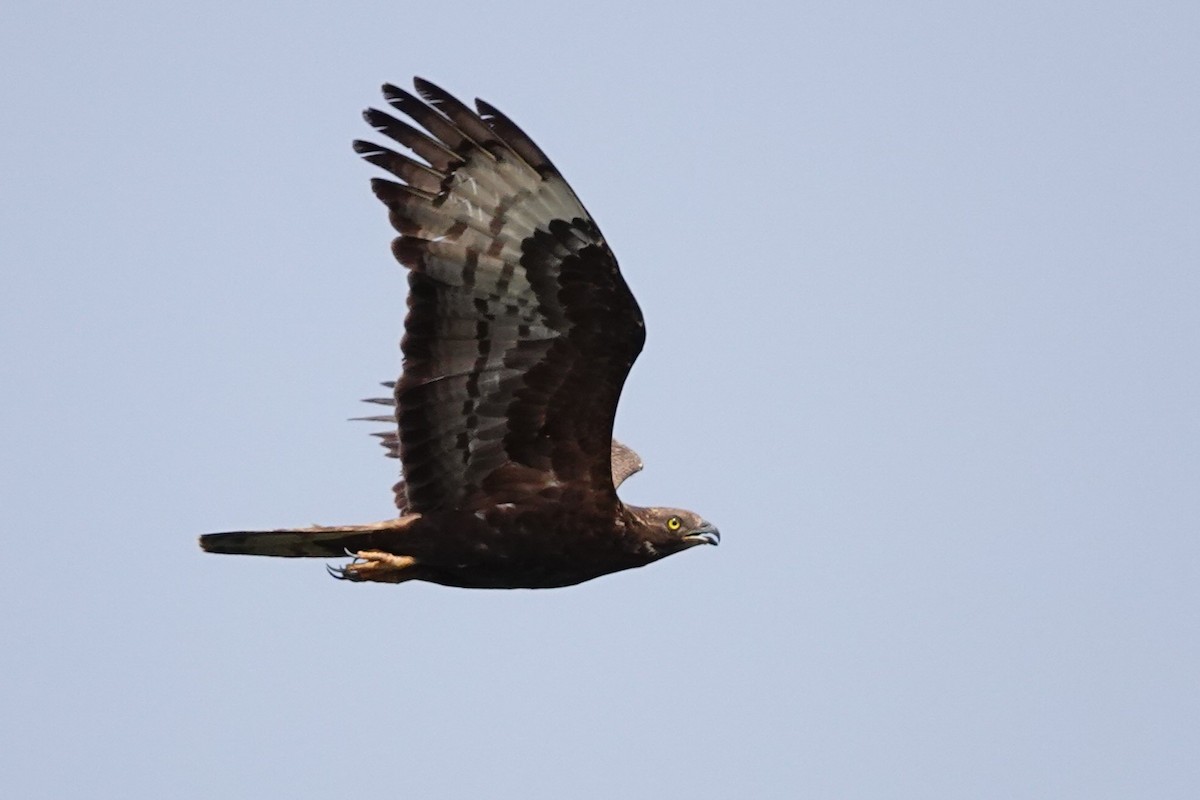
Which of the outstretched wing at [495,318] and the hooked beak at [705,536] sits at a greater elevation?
the outstretched wing at [495,318]

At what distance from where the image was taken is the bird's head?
14336 mm

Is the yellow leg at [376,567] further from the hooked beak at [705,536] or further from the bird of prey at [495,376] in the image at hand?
the hooked beak at [705,536]

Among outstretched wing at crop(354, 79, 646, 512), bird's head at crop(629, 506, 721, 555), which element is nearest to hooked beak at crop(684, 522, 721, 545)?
bird's head at crop(629, 506, 721, 555)

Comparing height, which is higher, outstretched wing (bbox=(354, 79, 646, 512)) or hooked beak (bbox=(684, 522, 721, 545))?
outstretched wing (bbox=(354, 79, 646, 512))

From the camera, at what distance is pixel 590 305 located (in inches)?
522

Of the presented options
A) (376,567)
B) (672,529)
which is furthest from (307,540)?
(672,529)

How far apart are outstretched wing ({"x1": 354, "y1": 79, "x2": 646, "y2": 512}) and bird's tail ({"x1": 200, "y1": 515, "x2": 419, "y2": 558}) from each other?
33 cm

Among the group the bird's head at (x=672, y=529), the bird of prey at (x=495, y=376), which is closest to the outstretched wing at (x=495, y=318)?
the bird of prey at (x=495, y=376)

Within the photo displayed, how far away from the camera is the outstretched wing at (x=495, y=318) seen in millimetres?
13000

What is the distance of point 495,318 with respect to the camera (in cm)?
1335

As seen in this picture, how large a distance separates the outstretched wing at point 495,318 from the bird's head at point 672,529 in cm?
53

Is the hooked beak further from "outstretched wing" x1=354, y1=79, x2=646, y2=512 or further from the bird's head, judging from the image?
"outstretched wing" x1=354, y1=79, x2=646, y2=512

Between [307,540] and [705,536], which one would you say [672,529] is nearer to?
[705,536]

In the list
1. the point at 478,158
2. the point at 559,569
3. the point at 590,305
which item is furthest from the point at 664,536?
the point at 478,158
